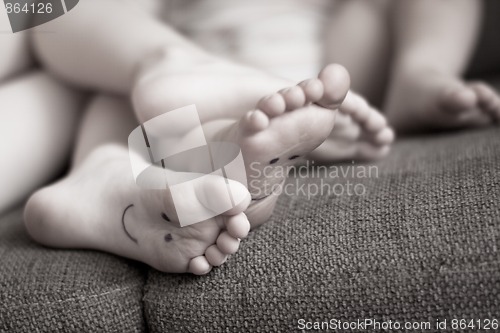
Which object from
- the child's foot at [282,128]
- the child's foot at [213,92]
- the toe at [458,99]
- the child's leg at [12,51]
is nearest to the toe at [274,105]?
the child's foot at [282,128]

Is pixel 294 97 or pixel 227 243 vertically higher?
pixel 294 97

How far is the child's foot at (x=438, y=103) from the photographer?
793 millimetres

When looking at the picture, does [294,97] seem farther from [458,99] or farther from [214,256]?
[458,99]

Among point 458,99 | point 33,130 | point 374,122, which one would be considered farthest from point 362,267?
point 33,130

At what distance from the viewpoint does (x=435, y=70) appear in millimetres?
874

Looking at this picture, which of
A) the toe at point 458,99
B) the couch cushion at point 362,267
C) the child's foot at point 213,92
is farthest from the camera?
the toe at point 458,99

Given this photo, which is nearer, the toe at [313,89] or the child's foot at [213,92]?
the toe at [313,89]

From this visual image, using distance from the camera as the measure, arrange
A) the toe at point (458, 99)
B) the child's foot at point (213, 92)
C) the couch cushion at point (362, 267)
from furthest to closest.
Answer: the toe at point (458, 99) < the child's foot at point (213, 92) < the couch cushion at point (362, 267)

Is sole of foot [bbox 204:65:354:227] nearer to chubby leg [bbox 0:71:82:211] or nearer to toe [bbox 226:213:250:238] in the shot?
toe [bbox 226:213:250:238]

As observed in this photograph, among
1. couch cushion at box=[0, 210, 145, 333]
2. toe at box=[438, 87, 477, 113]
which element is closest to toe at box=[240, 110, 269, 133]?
couch cushion at box=[0, 210, 145, 333]

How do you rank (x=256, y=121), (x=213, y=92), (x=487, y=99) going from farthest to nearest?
1. (x=487, y=99)
2. (x=213, y=92)
3. (x=256, y=121)

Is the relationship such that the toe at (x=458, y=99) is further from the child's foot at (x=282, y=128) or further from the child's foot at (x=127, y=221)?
the child's foot at (x=127, y=221)

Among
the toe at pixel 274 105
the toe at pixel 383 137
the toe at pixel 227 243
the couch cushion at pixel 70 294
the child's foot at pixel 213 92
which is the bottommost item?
the couch cushion at pixel 70 294

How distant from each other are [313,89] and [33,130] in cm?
47
